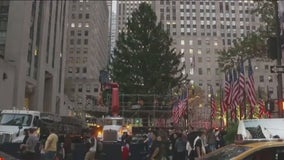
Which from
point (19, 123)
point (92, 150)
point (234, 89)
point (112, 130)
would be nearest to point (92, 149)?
point (92, 150)

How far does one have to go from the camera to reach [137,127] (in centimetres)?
4600

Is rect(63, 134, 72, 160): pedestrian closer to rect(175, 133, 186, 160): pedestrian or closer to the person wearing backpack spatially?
the person wearing backpack

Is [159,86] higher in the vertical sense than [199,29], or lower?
lower

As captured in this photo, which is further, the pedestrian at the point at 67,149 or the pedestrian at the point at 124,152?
the pedestrian at the point at 124,152

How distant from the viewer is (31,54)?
209 ft

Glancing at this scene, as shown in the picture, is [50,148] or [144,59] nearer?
[50,148]

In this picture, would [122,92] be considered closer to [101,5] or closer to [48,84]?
[48,84]

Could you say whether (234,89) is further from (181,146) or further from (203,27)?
(203,27)

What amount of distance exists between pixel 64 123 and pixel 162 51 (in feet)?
66.5

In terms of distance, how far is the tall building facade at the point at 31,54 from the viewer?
57.1 metres

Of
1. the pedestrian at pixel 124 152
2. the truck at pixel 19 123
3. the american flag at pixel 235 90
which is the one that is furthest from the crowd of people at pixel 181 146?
the truck at pixel 19 123

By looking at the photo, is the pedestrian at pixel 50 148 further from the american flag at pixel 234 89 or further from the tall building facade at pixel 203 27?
the tall building facade at pixel 203 27

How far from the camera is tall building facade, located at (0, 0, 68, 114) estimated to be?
187 ft

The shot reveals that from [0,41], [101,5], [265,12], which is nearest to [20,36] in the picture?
[0,41]
